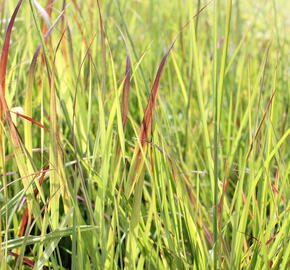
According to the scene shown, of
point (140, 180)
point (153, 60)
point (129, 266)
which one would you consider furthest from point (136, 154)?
point (153, 60)

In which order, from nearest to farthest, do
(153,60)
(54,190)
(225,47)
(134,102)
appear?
(225,47), (54,190), (134,102), (153,60)

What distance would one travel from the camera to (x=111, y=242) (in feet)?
2.41

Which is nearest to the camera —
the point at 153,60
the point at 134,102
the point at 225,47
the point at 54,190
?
the point at 225,47

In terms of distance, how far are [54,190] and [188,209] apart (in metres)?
0.19

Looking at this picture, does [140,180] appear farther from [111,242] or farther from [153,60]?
A: [153,60]

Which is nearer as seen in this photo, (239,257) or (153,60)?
(239,257)

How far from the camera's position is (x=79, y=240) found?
69 centimetres

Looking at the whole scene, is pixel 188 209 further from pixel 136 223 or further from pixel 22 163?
pixel 22 163

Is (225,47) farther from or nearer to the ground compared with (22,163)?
farther from the ground

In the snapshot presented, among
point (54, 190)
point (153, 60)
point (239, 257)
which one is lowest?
point (239, 257)

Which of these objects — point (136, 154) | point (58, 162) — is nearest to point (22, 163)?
point (58, 162)

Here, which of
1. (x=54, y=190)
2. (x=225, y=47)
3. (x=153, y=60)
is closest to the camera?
(x=225, y=47)

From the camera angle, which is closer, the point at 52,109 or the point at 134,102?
the point at 52,109

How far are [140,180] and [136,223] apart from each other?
0.06 metres
